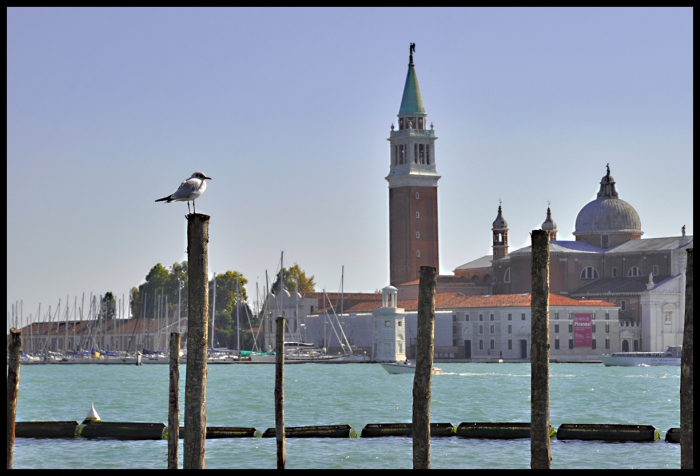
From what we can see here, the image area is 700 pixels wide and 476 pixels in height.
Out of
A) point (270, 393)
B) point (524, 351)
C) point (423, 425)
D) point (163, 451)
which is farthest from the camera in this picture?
point (524, 351)

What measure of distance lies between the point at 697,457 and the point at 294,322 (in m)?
70.7

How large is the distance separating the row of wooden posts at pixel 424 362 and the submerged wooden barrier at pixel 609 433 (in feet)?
26.2

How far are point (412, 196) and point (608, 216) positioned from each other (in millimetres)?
11901

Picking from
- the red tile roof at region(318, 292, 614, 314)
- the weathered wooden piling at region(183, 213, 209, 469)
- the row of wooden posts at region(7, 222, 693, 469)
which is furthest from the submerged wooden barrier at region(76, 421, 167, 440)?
the red tile roof at region(318, 292, 614, 314)

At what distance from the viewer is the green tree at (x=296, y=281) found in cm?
8638

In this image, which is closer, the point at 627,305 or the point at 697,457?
the point at 697,457

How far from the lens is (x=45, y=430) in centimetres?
1903

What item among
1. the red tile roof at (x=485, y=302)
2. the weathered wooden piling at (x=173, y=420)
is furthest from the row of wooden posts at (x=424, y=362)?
the red tile roof at (x=485, y=302)

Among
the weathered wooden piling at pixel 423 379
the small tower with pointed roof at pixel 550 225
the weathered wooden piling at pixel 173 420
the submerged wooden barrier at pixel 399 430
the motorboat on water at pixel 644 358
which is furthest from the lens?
the small tower with pointed roof at pixel 550 225

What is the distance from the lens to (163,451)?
17766mm

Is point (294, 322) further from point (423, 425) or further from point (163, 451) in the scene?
point (423, 425)

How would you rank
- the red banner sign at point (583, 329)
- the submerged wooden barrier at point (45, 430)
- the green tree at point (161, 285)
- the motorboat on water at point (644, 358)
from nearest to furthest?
the submerged wooden barrier at point (45, 430) → the motorboat on water at point (644, 358) → the red banner sign at point (583, 329) → the green tree at point (161, 285)

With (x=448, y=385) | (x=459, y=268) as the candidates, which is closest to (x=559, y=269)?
(x=459, y=268)

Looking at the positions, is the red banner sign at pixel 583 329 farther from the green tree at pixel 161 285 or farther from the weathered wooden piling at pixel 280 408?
the weathered wooden piling at pixel 280 408
